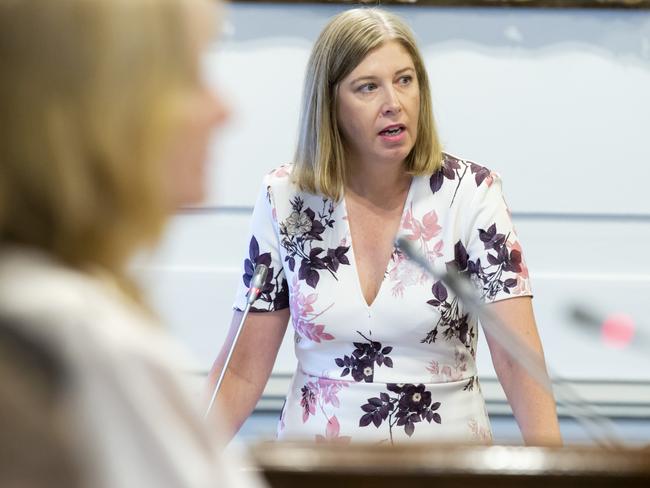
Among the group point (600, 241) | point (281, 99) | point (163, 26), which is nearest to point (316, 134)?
point (281, 99)

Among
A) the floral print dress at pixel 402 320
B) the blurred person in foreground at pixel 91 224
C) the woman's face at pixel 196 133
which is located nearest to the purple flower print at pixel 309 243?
the floral print dress at pixel 402 320

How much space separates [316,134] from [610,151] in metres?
1.27

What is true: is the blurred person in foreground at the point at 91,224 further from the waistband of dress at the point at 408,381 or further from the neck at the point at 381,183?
the neck at the point at 381,183

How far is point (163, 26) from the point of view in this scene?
729 mm

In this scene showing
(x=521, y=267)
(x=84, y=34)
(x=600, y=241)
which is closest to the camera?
(x=84, y=34)

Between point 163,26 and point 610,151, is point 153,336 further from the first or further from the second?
point 610,151

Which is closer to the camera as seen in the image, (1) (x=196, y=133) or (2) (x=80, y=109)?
(2) (x=80, y=109)

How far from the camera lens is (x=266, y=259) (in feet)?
7.37

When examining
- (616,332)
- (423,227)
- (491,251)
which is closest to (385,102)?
(423,227)

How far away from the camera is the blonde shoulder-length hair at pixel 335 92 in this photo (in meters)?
2.21

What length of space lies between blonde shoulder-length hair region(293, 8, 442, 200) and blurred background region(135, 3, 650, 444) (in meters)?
0.95

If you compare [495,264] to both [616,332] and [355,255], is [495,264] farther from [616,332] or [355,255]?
[616,332]

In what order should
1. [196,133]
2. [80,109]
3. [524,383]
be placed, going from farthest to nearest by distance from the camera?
[524,383] → [196,133] → [80,109]

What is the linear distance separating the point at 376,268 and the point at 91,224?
1.48 metres
